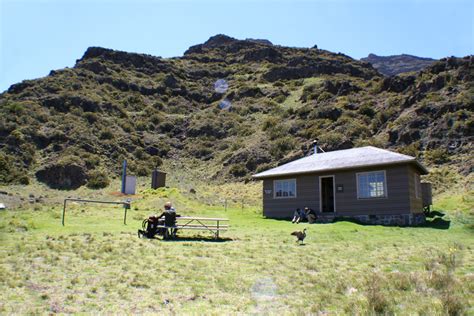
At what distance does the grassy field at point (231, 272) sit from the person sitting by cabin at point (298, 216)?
4.99 m

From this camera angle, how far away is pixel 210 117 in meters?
58.0

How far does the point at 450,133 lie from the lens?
34219mm

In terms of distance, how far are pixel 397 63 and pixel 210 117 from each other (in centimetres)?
11519

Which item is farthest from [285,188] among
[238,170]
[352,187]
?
[238,170]

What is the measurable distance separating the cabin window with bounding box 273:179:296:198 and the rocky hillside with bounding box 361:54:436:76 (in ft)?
410

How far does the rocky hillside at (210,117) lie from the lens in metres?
38.4

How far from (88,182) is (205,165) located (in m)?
13.8

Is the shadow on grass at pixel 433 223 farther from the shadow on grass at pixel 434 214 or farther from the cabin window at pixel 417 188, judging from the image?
the cabin window at pixel 417 188

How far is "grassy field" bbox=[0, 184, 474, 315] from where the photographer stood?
641cm

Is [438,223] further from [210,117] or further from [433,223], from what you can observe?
[210,117]

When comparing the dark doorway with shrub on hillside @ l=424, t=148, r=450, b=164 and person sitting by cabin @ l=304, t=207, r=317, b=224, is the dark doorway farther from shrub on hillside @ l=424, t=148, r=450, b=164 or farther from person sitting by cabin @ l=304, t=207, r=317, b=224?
shrub on hillside @ l=424, t=148, r=450, b=164

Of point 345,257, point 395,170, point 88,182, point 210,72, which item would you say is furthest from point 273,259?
point 210,72

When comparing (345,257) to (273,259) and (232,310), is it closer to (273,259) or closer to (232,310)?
(273,259)

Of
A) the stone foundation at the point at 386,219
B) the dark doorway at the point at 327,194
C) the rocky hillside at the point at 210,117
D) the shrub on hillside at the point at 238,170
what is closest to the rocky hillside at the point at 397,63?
the rocky hillside at the point at 210,117
